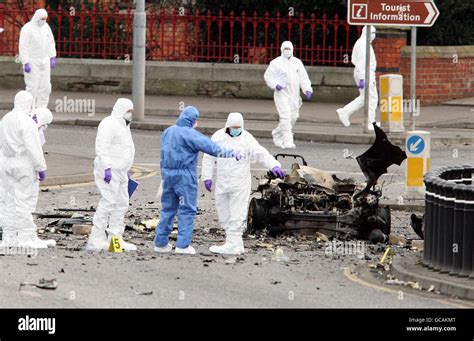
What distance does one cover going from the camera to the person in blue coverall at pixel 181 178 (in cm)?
1534

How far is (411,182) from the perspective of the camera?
1955 centimetres

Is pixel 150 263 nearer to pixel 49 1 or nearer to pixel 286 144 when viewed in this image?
pixel 286 144

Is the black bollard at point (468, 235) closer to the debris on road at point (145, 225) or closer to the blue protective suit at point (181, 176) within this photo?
the blue protective suit at point (181, 176)

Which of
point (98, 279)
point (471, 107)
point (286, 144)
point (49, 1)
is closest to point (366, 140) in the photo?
point (286, 144)

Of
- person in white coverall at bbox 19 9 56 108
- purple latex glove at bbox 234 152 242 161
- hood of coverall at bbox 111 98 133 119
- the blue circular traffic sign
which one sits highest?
person in white coverall at bbox 19 9 56 108

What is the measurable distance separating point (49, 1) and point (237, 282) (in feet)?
72.6

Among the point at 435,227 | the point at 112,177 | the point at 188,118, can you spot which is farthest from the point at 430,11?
the point at 435,227

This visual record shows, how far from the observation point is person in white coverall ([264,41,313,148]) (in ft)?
83.8

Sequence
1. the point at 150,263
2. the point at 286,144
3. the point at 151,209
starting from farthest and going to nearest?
the point at 286,144, the point at 151,209, the point at 150,263

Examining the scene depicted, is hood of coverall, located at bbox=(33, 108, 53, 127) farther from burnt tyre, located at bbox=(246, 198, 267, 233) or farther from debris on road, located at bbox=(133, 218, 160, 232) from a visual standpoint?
burnt tyre, located at bbox=(246, 198, 267, 233)

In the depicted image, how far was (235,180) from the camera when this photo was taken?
1565 centimetres

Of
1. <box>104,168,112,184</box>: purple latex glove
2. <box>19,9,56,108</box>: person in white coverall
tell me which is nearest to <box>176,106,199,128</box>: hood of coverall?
<box>104,168,112,184</box>: purple latex glove

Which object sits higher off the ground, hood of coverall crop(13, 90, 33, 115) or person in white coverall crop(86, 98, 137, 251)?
hood of coverall crop(13, 90, 33, 115)

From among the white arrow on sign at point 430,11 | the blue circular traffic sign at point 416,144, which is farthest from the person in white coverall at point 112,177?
the white arrow on sign at point 430,11
